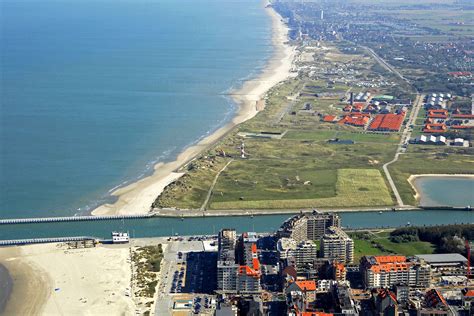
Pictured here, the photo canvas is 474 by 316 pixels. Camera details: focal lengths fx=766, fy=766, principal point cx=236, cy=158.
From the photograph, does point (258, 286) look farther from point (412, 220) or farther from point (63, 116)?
point (63, 116)

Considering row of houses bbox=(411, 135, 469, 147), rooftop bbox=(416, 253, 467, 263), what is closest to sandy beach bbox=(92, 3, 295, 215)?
row of houses bbox=(411, 135, 469, 147)

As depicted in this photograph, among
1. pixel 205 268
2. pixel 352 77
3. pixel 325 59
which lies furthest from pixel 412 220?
pixel 325 59

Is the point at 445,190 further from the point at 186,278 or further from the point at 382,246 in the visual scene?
the point at 186,278

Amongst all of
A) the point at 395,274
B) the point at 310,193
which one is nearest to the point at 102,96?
the point at 310,193

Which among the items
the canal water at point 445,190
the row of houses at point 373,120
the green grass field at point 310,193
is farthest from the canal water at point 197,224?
the row of houses at point 373,120

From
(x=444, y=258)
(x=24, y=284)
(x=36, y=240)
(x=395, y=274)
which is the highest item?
(x=395, y=274)

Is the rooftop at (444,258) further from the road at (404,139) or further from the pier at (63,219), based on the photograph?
the pier at (63,219)

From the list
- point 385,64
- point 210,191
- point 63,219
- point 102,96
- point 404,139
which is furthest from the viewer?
point 385,64
